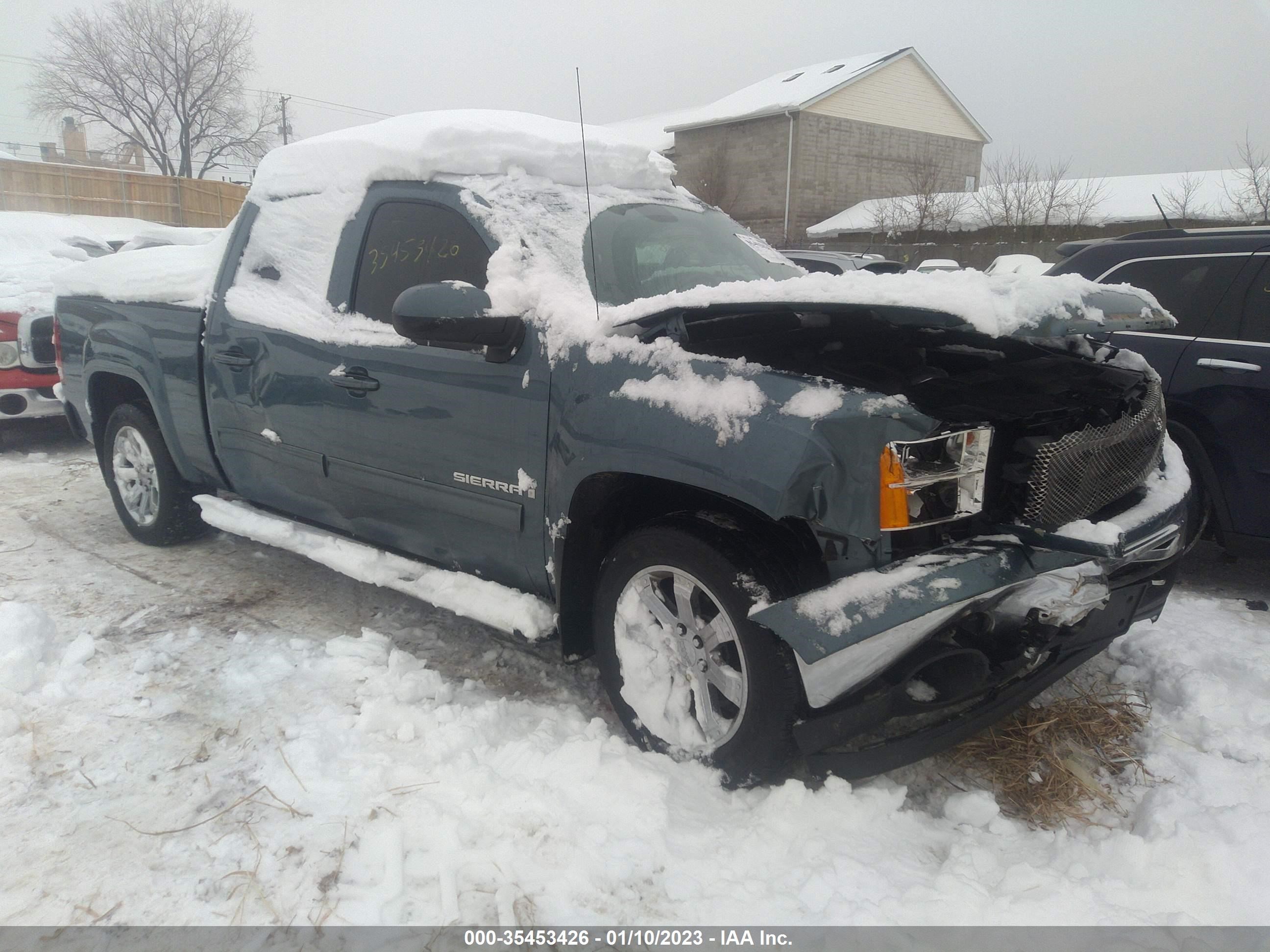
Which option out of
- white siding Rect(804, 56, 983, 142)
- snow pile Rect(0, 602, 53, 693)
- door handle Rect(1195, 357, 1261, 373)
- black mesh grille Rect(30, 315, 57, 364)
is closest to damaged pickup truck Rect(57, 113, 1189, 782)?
snow pile Rect(0, 602, 53, 693)

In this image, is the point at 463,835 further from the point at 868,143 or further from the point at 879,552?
the point at 868,143

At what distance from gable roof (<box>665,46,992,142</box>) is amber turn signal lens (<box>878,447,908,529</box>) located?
100 feet

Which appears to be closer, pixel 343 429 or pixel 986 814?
pixel 986 814

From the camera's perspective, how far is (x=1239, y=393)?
12.9ft

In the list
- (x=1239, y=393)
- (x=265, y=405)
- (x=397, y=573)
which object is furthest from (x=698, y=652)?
(x=1239, y=393)

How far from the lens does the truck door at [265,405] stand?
11.5 feet

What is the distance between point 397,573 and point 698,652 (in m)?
1.42

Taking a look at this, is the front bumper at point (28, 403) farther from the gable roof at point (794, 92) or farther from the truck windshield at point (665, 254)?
the gable roof at point (794, 92)

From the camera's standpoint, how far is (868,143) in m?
32.0

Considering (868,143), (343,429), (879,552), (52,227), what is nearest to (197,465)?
(343,429)

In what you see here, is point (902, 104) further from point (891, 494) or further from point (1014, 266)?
point (891, 494)

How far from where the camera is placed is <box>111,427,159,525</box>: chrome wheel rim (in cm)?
462

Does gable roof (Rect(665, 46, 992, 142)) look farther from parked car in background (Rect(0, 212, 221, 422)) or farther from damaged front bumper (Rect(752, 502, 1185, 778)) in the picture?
damaged front bumper (Rect(752, 502, 1185, 778))

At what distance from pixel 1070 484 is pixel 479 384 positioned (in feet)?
6.08
